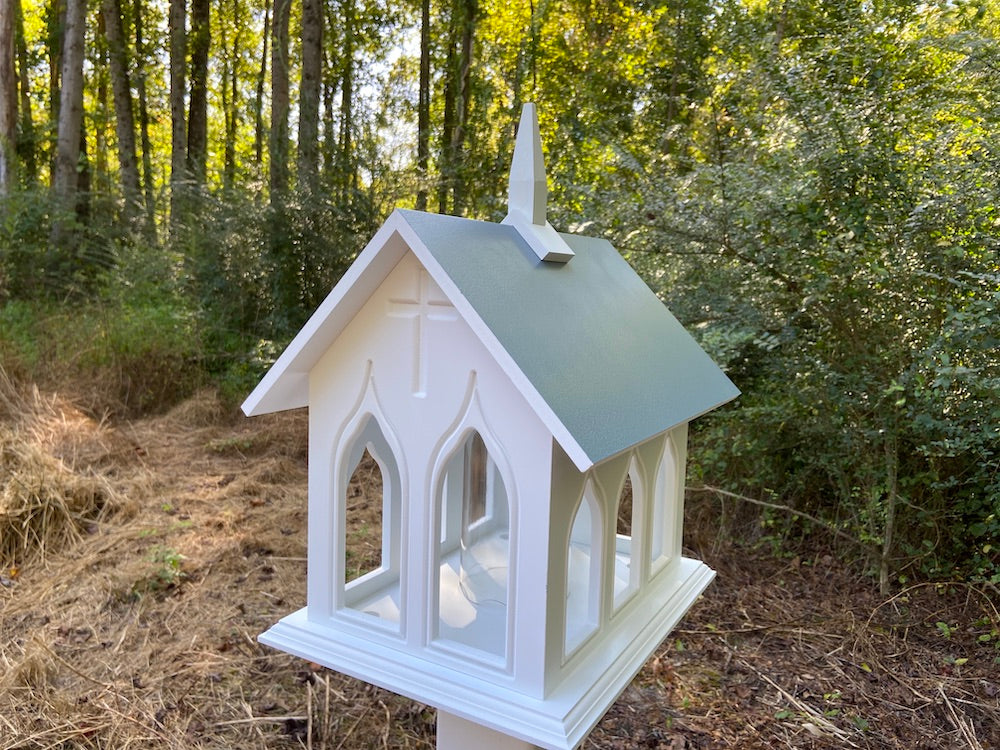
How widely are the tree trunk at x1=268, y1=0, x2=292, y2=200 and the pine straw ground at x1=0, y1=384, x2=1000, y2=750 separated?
13.0 feet

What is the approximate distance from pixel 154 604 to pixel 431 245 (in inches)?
122

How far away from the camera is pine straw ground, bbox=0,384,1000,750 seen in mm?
2676

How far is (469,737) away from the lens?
1645 millimetres

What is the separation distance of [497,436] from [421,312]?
0.29 meters

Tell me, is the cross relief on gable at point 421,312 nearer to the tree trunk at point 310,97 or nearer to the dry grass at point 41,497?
the dry grass at point 41,497

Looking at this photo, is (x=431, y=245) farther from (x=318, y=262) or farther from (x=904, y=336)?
(x=318, y=262)

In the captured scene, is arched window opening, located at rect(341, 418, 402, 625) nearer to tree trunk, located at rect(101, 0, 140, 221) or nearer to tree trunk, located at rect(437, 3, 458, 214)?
tree trunk, located at rect(437, 3, 458, 214)

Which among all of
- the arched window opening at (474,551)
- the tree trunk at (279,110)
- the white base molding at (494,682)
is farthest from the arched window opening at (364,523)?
the tree trunk at (279,110)

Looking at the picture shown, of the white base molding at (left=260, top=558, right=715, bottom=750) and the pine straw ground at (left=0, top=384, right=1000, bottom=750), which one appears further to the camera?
the pine straw ground at (left=0, top=384, right=1000, bottom=750)

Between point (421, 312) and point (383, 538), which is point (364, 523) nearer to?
point (383, 538)

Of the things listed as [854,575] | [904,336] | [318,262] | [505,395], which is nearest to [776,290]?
[904,336]

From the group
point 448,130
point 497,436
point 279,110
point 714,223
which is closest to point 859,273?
point 714,223

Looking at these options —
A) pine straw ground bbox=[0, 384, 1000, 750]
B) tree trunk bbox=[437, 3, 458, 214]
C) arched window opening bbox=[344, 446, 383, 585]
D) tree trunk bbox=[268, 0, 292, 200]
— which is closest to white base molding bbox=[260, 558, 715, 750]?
pine straw ground bbox=[0, 384, 1000, 750]

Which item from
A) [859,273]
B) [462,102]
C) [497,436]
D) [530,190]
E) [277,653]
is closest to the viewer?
[497,436]
